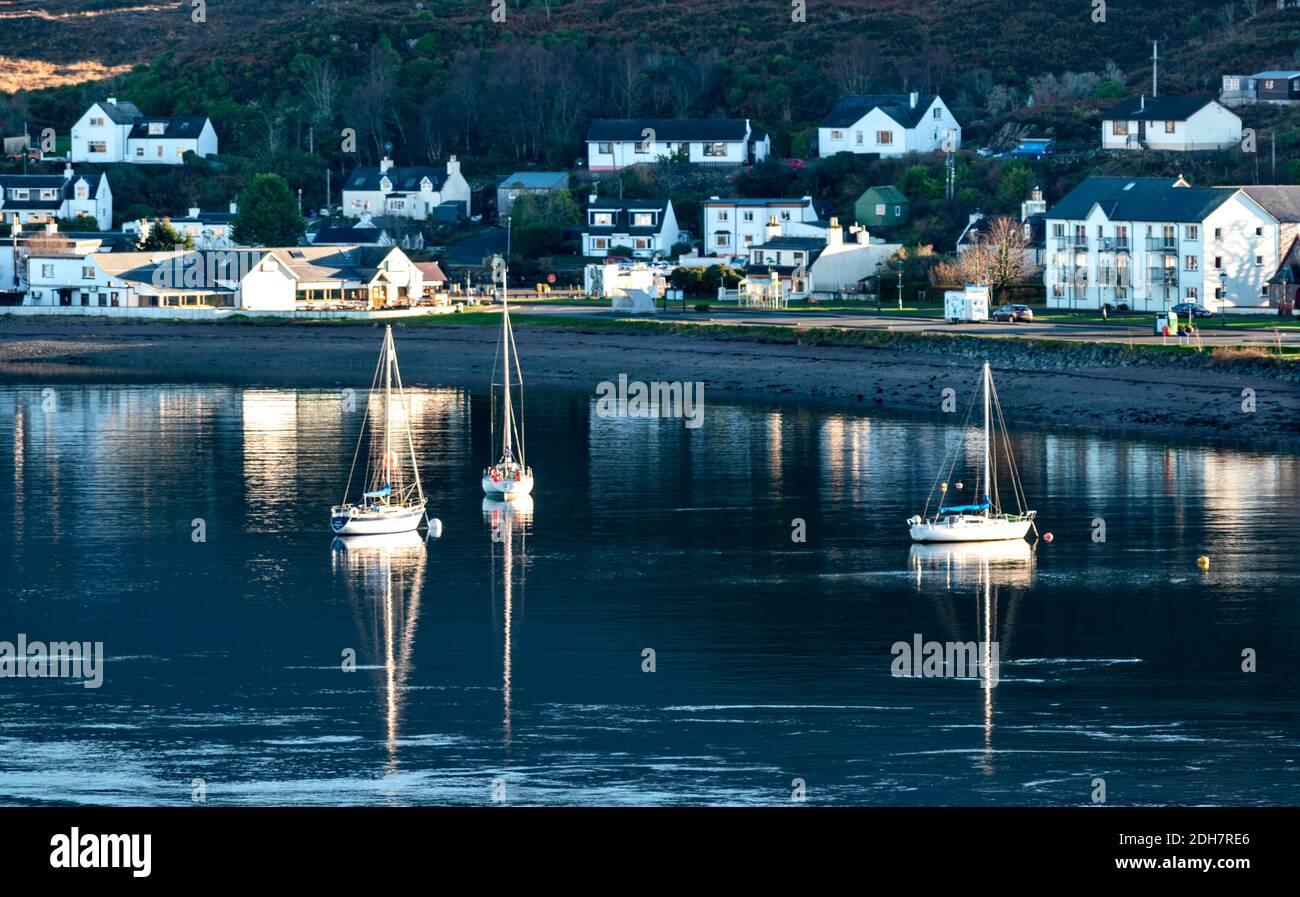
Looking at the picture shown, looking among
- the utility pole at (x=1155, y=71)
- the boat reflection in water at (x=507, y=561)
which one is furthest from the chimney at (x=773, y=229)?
the boat reflection in water at (x=507, y=561)

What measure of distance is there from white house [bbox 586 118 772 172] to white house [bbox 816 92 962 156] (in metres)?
5.14

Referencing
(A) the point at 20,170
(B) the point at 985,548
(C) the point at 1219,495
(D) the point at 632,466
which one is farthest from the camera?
(A) the point at 20,170

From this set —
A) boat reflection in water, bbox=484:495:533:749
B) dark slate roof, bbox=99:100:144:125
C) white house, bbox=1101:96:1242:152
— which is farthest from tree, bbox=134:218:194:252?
boat reflection in water, bbox=484:495:533:749

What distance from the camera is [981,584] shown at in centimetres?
4706

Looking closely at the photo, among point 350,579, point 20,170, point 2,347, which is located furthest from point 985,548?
point 20,170

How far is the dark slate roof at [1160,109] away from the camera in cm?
12512

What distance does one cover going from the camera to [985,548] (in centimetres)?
5125

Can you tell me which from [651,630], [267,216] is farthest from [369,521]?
[267,216]

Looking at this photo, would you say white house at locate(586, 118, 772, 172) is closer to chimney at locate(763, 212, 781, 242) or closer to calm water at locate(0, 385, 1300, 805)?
chimney at locate(763, 212, 781, 242)

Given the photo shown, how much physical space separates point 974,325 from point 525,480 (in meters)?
40.3

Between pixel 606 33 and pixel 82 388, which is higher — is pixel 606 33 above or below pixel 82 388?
above

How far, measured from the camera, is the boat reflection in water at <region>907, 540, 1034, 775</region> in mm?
41125
